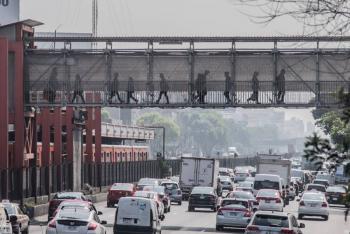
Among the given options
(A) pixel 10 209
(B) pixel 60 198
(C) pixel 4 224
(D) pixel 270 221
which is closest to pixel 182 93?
(B) pixel 60 198

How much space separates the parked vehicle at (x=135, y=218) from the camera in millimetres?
37875

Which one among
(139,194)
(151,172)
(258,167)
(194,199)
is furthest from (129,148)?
(139,194)

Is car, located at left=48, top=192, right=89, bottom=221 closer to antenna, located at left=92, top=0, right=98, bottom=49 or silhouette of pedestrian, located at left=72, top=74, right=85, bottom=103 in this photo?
silhouette of pedestrian, located at left=72, top=74, right=85, bottom=103

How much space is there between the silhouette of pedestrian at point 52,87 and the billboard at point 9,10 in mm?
15858

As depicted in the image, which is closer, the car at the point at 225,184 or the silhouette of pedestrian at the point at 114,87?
the silhouette of pedestrian at the point at 114,87

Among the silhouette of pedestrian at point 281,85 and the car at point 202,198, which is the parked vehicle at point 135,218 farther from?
the car at point 202,198

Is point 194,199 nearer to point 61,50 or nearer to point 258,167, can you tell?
point 61,50

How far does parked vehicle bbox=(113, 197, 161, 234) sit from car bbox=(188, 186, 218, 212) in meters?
27.3

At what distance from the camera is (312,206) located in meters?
61.1

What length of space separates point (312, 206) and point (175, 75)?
9882 millimetres

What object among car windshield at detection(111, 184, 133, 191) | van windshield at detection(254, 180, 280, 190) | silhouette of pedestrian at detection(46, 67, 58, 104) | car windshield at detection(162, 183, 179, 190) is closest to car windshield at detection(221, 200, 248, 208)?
silhouette of pedestrian at detection(46, 67, 58, 104)

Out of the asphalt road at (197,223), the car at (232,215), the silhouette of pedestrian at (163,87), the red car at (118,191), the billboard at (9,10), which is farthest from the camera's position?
the billboard at (9,10)

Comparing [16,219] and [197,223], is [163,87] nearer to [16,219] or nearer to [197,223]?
[197,223]

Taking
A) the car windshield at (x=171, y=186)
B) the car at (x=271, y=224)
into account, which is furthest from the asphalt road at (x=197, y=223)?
the car at (x=271, y=224)
